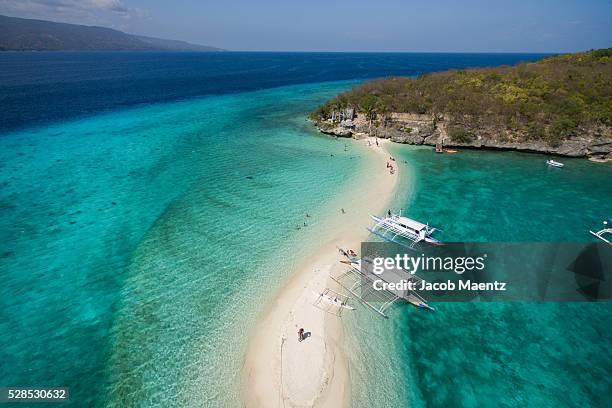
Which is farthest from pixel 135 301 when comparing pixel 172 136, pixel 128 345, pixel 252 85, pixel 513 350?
pixel 252 85

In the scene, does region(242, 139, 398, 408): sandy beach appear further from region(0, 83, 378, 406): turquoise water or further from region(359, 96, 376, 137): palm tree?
region(359, 96, 376, 137): palm tree

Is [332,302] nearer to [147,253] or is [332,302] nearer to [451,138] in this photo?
[147,253]

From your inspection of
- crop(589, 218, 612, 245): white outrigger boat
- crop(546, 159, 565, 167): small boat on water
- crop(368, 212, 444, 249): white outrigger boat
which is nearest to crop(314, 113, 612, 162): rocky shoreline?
crop(546, 159, 565, 167): small boat on water

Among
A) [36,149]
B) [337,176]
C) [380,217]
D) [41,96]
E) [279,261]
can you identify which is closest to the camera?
[279,261]

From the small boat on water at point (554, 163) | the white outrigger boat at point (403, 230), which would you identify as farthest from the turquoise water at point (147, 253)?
the small boat on water at point (554, 163)

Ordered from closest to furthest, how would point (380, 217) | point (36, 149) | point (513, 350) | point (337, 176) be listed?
point (513, 350) < point (380, 217) < point (337, 176) < point (36, 149)

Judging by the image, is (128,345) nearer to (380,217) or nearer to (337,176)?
(380,217)

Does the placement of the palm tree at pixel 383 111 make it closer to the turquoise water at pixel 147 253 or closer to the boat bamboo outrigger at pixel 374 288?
the turquoise water at pixel 147 253
